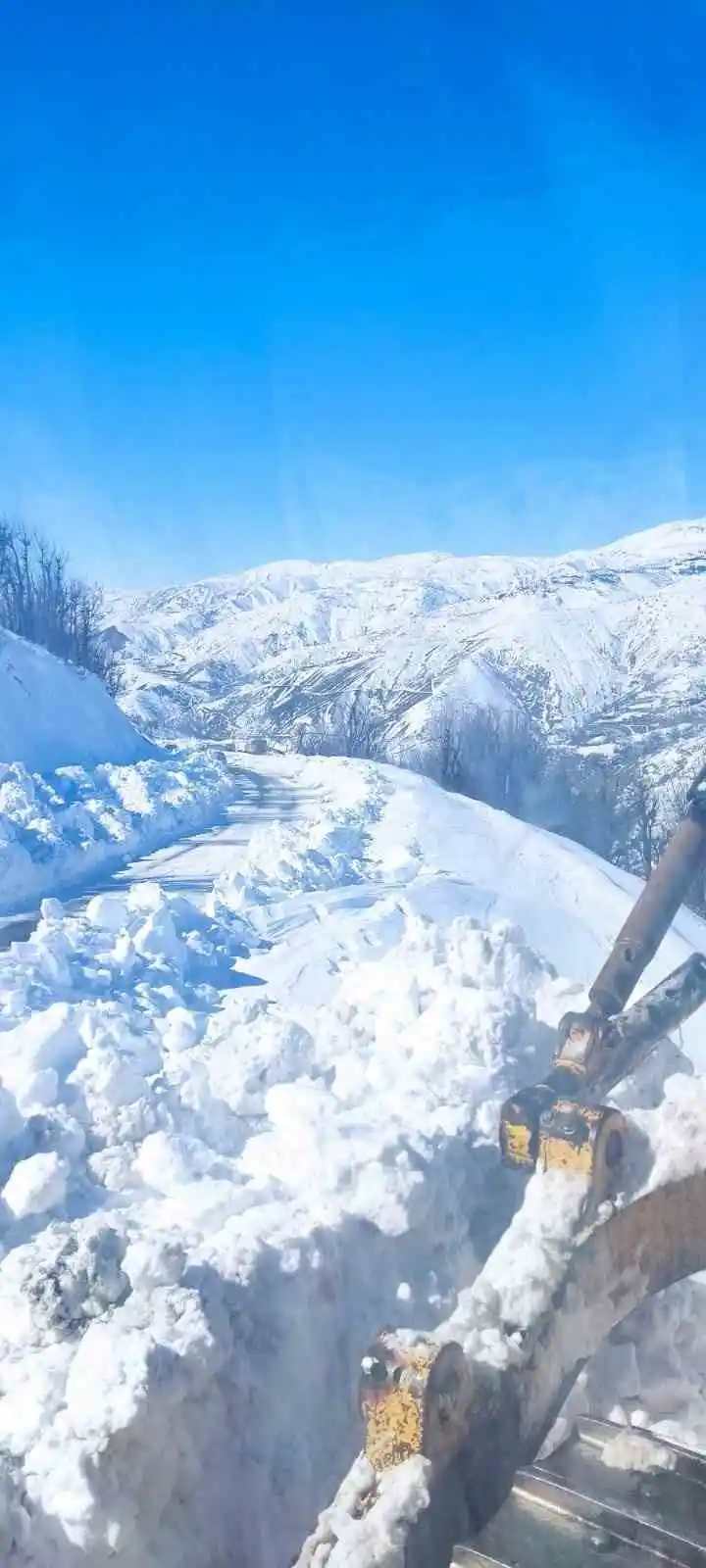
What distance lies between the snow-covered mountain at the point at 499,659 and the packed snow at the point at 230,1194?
161ft

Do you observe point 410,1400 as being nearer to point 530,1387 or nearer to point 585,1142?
point 530,1387

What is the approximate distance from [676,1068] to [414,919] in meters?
2.25

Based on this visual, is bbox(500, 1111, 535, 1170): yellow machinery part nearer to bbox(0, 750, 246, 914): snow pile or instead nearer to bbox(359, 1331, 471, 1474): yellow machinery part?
bbox(359, 1331, 471, 1474): yellow machinery part

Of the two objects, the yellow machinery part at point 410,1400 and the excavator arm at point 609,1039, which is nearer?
the yellow machinery part at point 410,1400

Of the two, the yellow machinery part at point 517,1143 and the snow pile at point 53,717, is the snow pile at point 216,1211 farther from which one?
the snow pile at point 53,717

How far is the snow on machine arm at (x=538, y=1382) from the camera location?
3.76 meters

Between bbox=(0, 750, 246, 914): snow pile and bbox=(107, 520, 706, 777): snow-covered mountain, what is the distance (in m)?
42.6

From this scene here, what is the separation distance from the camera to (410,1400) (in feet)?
12.4

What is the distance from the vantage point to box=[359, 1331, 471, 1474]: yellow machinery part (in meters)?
3.80

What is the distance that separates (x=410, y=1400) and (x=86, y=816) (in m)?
9.52

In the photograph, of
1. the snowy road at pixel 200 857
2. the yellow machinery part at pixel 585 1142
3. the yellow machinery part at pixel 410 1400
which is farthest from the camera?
the snowy road at pixel 200 857

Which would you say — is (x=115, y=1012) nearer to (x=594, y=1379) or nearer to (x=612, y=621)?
(x=594, y=1379)

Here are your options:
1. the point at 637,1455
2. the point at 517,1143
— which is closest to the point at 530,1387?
the point at 637,1455


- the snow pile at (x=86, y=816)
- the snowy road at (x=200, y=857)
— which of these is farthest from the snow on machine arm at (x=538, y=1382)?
the snow pile at (x=86, y=816)
